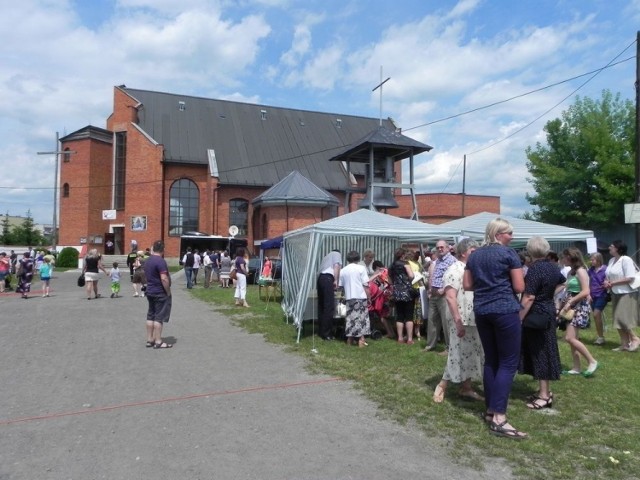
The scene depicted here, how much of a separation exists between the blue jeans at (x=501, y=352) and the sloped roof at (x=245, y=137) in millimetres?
37244

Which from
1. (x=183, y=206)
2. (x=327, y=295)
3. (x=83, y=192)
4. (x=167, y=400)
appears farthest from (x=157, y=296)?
(x=83, y=192)

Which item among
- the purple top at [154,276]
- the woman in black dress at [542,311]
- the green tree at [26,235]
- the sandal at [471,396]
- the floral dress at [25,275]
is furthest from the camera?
the green tree at [26,235]

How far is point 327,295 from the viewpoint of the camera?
997 centimetres

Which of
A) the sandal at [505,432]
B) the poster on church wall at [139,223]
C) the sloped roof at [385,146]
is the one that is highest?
the sloped roof at [385,146]

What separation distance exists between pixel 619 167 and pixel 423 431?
26541mm

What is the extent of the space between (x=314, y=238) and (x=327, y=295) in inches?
43.9

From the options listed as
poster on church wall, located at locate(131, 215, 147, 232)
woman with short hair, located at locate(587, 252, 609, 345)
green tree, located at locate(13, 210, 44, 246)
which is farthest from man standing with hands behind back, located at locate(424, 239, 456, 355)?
green tree, located at locate(13, 210, 44, 246)

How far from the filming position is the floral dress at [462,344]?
571cm

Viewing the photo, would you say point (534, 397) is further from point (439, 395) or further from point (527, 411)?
point (439, 395)

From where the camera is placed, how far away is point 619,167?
26703mm

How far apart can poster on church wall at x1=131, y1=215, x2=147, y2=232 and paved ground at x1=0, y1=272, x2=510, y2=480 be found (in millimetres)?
30754

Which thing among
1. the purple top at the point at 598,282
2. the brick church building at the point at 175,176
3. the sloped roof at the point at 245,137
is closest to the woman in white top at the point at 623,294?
the purple top at the point at 598,282

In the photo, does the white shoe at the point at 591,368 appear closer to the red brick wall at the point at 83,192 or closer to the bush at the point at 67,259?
the bush at the point at 67,259

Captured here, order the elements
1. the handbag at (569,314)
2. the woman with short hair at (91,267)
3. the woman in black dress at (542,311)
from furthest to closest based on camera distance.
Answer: the woman with short hair at (91,267) → the handbag at (569,314) → the woman in black dress at (542,311)
